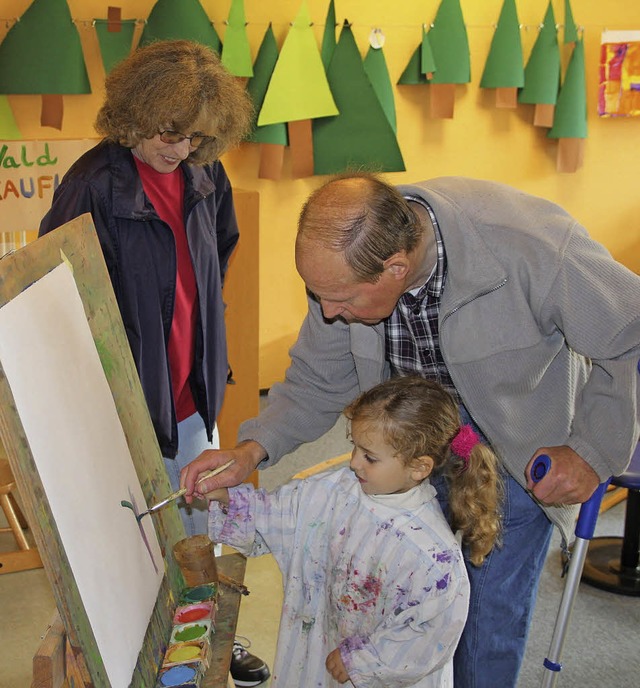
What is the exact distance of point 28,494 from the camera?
1.03m

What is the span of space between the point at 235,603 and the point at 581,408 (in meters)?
0.69

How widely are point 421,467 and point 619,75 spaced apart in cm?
387

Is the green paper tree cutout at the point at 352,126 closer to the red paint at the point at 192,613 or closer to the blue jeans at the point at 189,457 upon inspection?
the blue jeans at the point at 189,457

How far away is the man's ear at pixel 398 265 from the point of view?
4.77 ft

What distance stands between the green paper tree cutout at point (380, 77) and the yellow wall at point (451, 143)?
0.09m

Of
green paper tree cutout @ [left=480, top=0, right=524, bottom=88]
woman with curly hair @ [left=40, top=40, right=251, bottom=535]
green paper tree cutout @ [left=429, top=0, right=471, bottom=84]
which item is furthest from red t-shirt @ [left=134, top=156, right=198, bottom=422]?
green paper tree cutout @ [left=480, top=0, right=524, bottom=88]

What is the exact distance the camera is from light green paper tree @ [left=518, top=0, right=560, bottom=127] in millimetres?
4590

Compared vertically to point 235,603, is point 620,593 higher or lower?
lower

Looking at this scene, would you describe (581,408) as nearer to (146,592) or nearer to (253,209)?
(146,592)

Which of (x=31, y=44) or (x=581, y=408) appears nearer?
(x=581, y=408)

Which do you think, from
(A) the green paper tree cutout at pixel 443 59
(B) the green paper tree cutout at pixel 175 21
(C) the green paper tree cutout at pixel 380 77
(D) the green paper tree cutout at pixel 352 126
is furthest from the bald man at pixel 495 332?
(A) the green paper tree cutout at pixel 443 59

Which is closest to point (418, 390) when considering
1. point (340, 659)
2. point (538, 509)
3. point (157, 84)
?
point (538, 509)

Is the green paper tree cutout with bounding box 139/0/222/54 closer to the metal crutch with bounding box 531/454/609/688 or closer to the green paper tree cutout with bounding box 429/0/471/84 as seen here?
the green paper tree cutout with bounding box 429/0/471/84

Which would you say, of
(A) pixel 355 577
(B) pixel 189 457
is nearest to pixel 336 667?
(A) pixel 355 577
